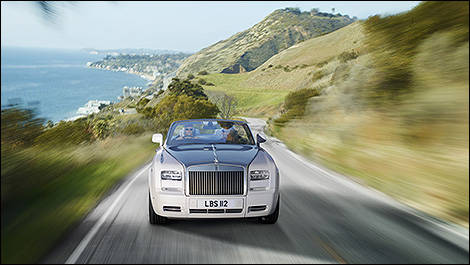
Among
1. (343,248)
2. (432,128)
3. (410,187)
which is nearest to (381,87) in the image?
(432,128)

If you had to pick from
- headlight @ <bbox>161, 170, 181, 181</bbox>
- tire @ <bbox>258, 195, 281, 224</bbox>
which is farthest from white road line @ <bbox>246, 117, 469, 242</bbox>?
headlight @ <bbox>161, 170, 181, 181</bbox>

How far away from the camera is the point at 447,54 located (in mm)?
13133

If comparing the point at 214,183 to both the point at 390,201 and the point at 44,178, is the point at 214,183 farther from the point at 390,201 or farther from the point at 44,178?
the point at 390,201

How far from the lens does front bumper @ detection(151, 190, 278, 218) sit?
568cm

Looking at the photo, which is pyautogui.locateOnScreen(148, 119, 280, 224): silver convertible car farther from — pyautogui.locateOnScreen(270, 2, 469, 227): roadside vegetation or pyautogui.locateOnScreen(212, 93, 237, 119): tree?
pyautogui.locateOnScreen(212, 93, 237, 119): tree

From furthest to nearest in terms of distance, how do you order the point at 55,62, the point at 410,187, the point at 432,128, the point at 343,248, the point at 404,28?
the point at 404,28
the point at 432,128
the point at 410,187
the point at 55,62
the point at 343,248

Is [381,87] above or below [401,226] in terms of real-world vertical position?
above

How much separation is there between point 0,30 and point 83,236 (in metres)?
2.76

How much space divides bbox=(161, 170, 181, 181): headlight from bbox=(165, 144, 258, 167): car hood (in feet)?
0.57

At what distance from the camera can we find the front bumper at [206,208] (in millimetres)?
5676

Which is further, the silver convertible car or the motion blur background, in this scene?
the motion blur background

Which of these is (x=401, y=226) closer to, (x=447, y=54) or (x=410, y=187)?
(x=410, y=187)

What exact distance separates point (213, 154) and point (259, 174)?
76 cm

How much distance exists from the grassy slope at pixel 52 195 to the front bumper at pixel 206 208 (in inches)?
54.5
